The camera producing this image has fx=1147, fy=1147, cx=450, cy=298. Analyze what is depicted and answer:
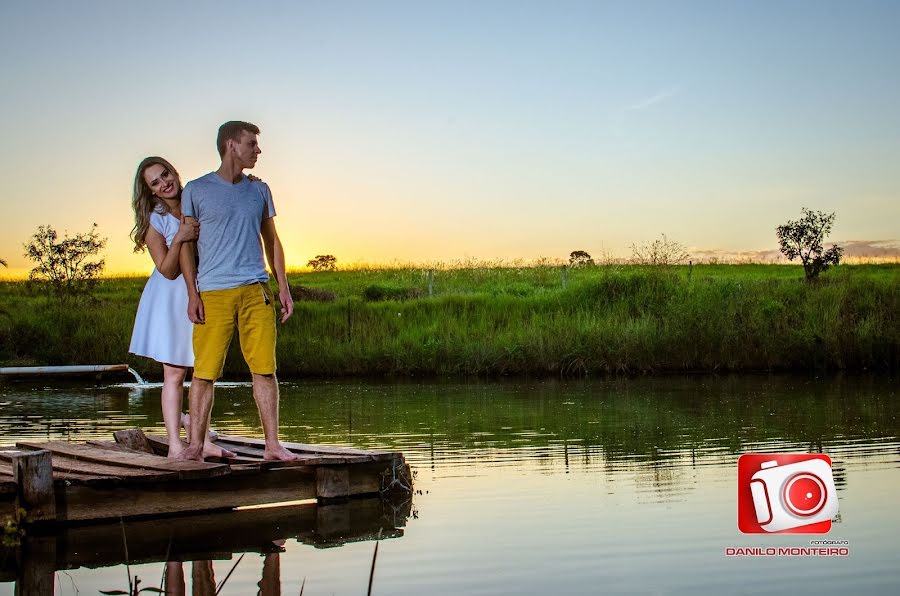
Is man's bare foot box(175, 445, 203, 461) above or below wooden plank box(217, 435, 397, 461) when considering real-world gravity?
above

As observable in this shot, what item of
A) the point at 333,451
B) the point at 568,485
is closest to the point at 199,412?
the point at 333,451

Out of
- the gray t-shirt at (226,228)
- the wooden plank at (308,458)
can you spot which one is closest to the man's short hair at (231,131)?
the gray t-shirt at (226,228)

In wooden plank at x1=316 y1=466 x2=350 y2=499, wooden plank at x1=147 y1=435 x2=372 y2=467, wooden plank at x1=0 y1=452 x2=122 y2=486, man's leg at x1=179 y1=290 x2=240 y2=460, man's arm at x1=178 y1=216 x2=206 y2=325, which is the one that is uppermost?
man's arm at x1=178 y1=216 x2=206 y2=325

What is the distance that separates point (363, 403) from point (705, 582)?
10.4 m

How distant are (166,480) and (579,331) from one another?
15.2 m

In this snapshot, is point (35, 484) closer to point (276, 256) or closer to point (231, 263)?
point (231, 263)

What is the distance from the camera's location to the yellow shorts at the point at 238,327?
22.3ft

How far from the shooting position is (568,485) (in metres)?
8.33

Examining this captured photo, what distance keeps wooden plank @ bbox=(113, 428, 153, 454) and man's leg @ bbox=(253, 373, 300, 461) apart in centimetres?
191

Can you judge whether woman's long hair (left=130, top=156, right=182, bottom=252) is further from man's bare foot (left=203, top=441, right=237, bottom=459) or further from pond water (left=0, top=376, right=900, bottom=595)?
pond water (left=0, top=376, right=900, bottom=595)

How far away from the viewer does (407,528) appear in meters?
Result: 6.91

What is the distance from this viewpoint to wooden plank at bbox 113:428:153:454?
893cm
